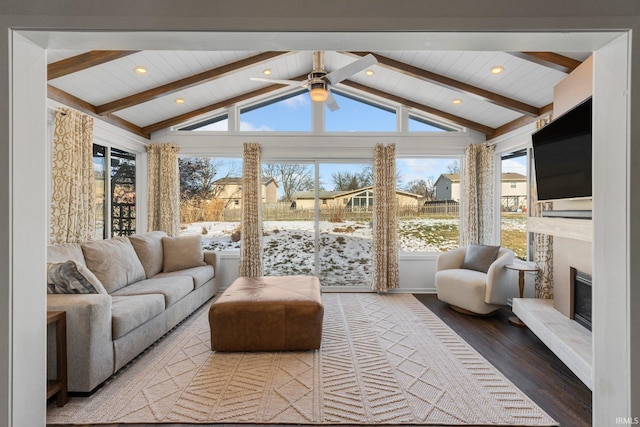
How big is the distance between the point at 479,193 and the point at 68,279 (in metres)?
5.05

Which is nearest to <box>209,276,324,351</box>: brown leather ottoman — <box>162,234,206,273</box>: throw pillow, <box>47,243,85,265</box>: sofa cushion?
<box>47,243,85,265</box>: sofa cushion

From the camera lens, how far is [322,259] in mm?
5016

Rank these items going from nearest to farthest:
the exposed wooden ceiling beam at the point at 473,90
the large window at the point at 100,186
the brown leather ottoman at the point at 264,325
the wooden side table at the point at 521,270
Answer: the brown leather ottoman at the point at 264,325
the wooden side table at the point at 521,270
the exposed wooden ceiling beam at the point at 473,90
the large window at the point at 100,186

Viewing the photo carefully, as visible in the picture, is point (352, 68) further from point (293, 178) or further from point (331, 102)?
point (293, 178)

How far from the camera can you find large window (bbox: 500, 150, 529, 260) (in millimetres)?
4301

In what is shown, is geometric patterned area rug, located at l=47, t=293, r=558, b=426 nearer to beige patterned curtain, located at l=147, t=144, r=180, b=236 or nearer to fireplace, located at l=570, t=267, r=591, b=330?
fireplace, located at l=570, t=267, r=591, b=330

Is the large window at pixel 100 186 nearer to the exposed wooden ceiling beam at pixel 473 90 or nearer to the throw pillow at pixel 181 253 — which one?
the throw pillow at pixel 181 253

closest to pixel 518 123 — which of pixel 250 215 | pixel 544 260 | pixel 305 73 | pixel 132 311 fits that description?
pixel 544 260

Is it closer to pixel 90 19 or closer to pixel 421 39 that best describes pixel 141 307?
pixel 90 19

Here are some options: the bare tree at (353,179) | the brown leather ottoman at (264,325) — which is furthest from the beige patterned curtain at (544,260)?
the brown leather ottoman at (264,325)

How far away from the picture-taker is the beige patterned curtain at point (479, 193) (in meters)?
4.63

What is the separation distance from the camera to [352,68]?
2830 mm

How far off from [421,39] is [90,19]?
1302 mm

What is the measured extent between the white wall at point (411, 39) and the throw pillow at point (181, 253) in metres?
2.98
